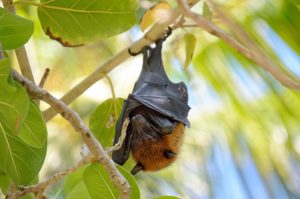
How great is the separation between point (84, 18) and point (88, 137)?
0.45m

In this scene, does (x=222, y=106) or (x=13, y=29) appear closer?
(x=13, y=29)

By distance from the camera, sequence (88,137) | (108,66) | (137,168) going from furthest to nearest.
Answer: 1. (137,168)
2. (108,66)
3. (88,137)

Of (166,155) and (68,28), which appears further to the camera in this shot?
(166,155)

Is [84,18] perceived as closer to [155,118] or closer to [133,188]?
[133,188]

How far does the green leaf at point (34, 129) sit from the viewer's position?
152 centimetres

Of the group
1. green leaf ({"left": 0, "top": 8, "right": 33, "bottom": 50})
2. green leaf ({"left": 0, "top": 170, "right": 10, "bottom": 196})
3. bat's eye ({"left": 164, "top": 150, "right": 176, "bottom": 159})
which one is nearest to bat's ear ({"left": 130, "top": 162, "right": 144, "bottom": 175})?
bat's eye ({"left": 164, "top": 150, "right": 176, "bottom": 159})

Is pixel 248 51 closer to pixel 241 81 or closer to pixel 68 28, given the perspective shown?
pixel 68 28

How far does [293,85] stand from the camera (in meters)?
1.14

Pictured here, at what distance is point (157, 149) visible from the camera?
92.4 inches

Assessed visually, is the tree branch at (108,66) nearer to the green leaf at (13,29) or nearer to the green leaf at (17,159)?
the green leaf at (17,159)

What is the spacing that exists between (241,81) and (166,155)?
1.26m

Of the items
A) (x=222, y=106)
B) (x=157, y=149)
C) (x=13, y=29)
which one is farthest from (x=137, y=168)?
(x=222, y=106)

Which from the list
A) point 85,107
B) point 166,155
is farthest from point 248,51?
point 85,107

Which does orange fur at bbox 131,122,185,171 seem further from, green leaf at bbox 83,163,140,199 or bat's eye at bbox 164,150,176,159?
green leaf at bbox 83,163,140,199
